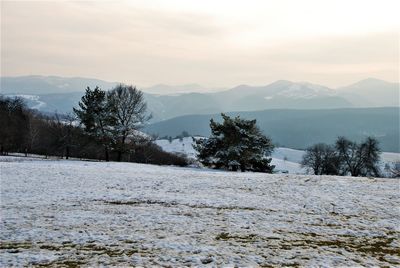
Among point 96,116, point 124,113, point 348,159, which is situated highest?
point 124,113

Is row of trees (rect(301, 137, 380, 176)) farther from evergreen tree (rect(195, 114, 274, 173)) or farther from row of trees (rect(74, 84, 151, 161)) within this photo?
row of trees (rect(74, 84, 151, 161))

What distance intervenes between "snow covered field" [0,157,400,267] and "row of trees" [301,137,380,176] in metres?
48.5

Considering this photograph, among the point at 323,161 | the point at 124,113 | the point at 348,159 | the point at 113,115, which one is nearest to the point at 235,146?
the point at 124,113

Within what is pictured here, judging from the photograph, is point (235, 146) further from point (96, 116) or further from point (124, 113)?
point (96, 116)

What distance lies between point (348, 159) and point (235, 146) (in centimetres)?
4114

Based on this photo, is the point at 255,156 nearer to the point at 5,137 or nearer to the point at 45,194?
the point at 45,194

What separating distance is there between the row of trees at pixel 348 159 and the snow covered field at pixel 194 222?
4847cm

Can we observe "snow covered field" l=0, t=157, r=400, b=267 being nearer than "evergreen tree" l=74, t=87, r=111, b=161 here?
Yes

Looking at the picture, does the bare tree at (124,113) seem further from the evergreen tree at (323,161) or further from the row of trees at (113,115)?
the evergreen tree at (323,161)

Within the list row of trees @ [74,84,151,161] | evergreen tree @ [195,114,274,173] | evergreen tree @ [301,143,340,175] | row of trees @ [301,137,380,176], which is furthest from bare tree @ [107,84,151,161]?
row of trees @ [301,137,380,176]

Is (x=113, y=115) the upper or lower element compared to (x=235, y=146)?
upper

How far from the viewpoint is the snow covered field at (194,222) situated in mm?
11955

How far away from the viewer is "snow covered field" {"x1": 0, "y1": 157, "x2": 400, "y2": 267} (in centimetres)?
1195

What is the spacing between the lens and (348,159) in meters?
78.1
